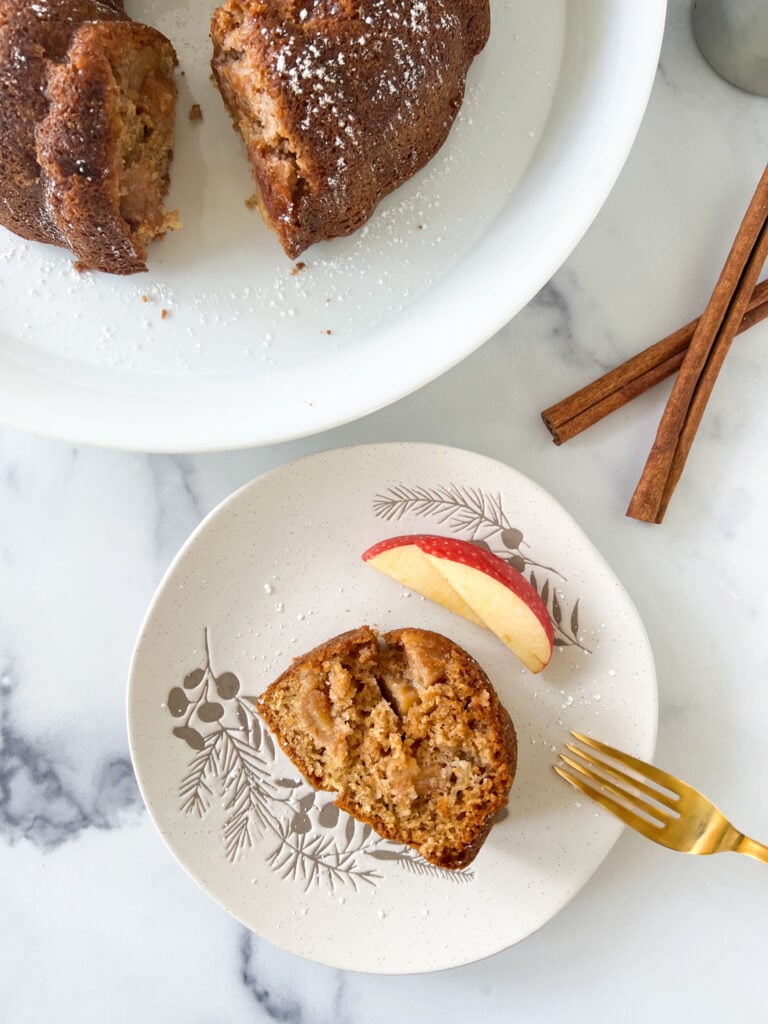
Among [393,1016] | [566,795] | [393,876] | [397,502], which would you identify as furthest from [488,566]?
[393,1016]

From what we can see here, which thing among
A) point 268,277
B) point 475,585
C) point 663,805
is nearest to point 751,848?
point 663,805

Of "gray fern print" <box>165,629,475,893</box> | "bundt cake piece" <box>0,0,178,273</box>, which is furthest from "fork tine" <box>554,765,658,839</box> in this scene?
"bundt cake piece" <box>0,0,178,273</box>

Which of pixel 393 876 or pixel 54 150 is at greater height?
pixel 54 150

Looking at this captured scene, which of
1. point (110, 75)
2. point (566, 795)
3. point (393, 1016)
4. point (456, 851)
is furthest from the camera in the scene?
point (393, 1016)

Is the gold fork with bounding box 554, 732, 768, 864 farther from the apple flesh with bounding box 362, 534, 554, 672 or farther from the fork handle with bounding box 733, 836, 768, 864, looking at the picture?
the apple flesh with bounding box 362, 534, 554, 672

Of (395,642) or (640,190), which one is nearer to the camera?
(395,642)

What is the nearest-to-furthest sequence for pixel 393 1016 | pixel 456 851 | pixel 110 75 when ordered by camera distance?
pixel 110 75
pixel 456 851
pixel 393 1016

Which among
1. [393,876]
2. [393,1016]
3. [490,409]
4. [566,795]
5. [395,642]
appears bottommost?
[393,1016]

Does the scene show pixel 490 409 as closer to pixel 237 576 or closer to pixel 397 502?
pixel 397 502
